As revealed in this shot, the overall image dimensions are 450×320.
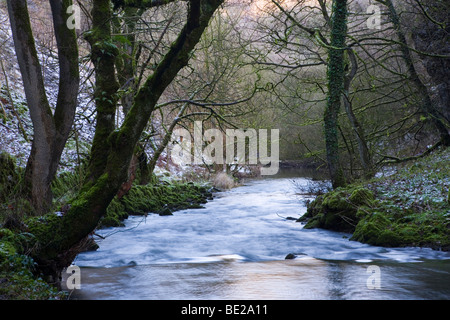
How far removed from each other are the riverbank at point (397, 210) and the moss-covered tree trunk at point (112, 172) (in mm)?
5239

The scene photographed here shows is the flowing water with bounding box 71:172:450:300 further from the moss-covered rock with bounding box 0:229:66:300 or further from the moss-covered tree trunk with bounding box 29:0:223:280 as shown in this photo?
the moss-covered rock with bounding box 0:229:66:300

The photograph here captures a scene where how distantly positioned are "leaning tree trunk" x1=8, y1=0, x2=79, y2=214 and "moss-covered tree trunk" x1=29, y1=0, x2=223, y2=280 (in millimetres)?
2146

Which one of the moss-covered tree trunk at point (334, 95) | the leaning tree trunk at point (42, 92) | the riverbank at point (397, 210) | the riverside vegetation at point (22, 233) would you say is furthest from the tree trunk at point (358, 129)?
the leaning tree trunk at point (42, 92)

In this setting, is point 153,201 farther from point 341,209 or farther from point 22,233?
point 22,233

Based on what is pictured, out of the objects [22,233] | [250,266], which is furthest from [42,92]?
[250,266]

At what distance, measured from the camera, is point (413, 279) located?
5.69m

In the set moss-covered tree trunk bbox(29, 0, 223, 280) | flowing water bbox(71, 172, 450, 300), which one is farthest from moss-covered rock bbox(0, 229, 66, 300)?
flowing water bbox(71, 172, 450, 300)

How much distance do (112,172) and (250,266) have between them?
10.3ft

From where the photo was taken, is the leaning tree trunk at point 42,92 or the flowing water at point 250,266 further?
the leaning tree trunk at point 42,92

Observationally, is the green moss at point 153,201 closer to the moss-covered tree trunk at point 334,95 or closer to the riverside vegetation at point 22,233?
the riverside vegetation at point 22,233

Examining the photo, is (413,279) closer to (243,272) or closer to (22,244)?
(243,272)

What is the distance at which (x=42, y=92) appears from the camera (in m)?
7.10

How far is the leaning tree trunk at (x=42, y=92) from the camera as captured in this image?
6859mm
